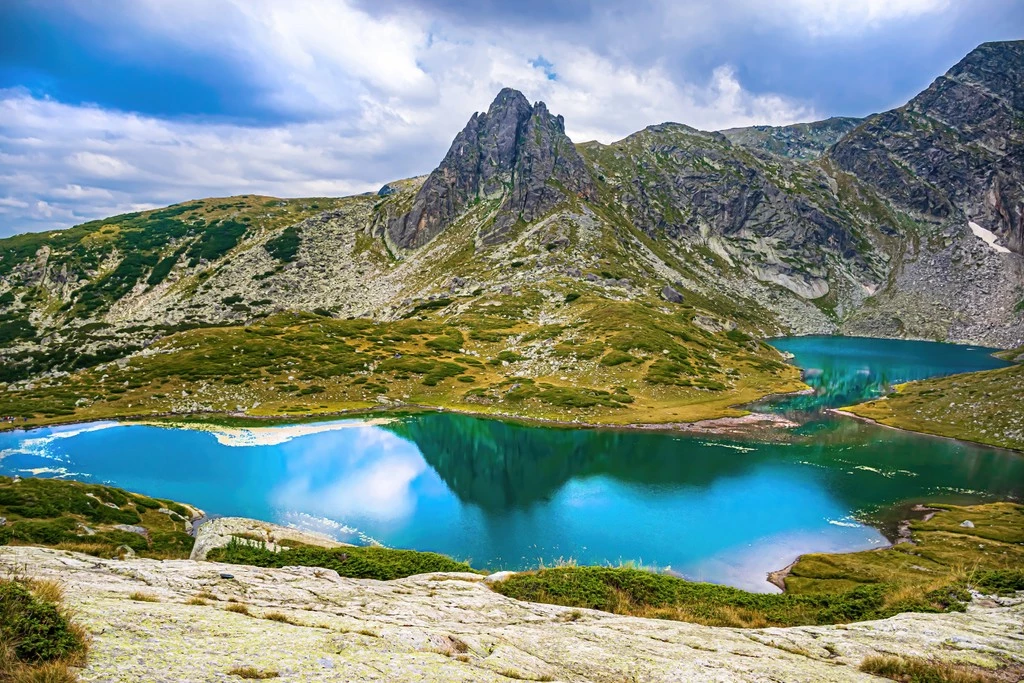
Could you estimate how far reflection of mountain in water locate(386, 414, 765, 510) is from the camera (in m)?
56.8

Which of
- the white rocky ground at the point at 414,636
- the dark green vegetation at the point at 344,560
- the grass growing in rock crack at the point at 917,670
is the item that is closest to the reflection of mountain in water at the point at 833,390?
the dark green vegetation at the point at 344,560

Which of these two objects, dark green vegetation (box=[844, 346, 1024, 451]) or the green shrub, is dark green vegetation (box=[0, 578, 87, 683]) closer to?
the green shrub

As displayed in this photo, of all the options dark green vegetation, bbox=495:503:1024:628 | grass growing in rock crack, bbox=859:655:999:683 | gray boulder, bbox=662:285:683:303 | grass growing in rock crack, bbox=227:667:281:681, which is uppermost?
gray boulder, bbox=662:285:683:303

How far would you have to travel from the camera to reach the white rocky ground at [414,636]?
9391 millimetres

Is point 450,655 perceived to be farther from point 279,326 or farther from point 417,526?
point 279,326

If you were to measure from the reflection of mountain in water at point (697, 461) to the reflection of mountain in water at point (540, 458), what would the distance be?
13 centimetres

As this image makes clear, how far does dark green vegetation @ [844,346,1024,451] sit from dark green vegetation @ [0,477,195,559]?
3917 inches

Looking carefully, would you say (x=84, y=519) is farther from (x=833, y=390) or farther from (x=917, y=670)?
(x=833, y=390)

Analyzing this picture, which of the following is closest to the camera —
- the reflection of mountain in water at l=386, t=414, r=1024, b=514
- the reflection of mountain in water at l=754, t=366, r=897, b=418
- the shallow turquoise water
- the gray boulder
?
the reflection of mountain in water at l=386, t=414, r=1024, b=514

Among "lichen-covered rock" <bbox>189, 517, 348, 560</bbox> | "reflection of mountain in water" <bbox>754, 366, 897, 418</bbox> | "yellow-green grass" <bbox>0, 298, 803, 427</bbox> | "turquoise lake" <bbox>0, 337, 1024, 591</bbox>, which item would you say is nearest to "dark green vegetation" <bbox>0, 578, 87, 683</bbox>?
"lichen-covered rock" <bbox>189, 517, 348, 560</bbox>

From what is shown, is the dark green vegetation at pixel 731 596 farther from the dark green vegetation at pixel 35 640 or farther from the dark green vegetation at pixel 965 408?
the dark green vegetation at pixel 965 408

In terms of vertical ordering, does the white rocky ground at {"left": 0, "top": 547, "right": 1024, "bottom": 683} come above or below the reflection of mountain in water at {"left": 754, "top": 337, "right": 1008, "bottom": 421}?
below

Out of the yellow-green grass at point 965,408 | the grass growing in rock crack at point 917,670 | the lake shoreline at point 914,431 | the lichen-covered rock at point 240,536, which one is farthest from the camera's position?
the yellow-green grass at point 965,408

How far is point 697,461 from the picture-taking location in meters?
A: 65.3
